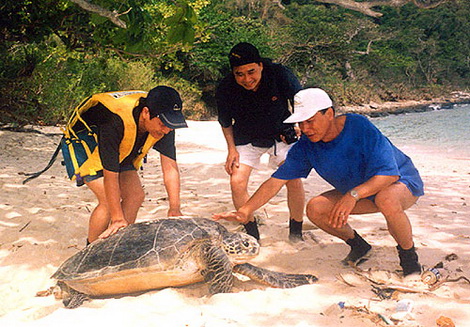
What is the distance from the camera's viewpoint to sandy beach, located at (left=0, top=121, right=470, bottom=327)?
2275 mm

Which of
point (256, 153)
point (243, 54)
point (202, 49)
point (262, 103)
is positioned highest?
point (202, 49)

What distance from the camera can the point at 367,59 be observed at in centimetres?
4019

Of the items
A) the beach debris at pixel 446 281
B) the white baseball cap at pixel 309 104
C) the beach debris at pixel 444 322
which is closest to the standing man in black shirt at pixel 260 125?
the white baseball cap at pixel 309 104

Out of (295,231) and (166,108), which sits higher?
(166,108)

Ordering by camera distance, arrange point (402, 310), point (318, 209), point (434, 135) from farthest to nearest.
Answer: point (434, 135) → point (318, 209) → point (402, 310)

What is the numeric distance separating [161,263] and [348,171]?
4.54 feet

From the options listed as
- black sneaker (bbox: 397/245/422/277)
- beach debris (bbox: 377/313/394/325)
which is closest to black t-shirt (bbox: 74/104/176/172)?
beach debris (bbox: 377/313/394/325)

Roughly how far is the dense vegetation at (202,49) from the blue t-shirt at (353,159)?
117 centimetres

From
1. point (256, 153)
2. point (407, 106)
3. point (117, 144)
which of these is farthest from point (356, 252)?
point (407, 106)

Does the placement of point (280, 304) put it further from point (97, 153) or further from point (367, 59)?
point (367, 59)

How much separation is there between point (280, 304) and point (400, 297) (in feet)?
2.32

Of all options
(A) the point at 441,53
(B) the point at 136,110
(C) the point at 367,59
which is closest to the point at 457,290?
(B) the point at 136,110

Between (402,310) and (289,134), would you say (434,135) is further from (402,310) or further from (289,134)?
(402,310)

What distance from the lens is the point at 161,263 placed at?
109 inches
